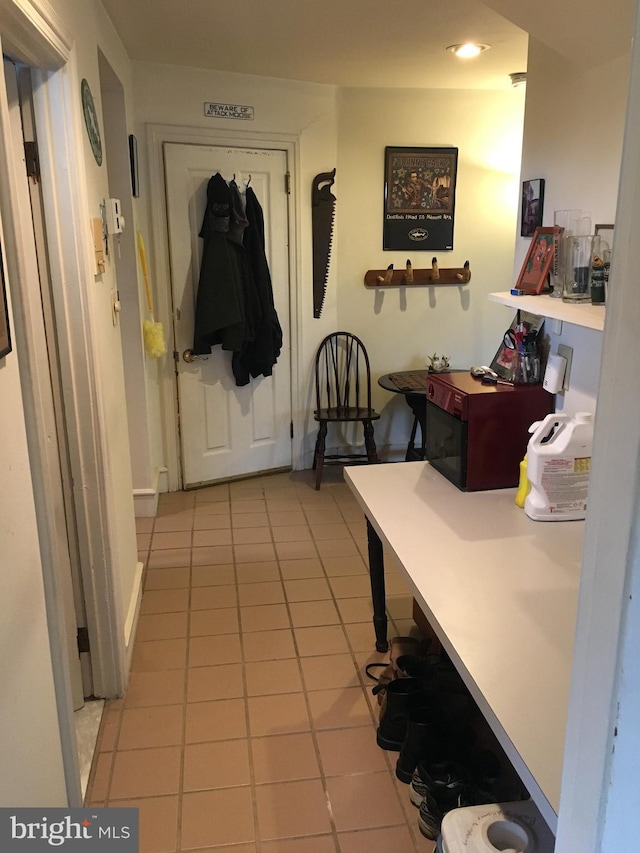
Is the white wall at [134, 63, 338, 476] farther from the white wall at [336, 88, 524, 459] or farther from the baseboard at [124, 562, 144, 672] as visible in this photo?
the baseboard at [124, 562, 144, 672]

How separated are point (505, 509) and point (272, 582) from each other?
1.38 meters

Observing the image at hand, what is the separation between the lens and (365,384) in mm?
4461

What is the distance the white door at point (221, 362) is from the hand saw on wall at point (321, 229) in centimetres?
19

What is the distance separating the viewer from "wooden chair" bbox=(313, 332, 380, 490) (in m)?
4.19

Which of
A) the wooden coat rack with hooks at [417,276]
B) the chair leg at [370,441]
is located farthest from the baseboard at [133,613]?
the wooden coat rack with hooks at [417,276]

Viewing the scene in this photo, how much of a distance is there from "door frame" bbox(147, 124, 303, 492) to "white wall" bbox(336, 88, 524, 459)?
0.32 m

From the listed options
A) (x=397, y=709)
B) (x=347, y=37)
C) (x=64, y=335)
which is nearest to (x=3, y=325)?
(x=64, y=335)

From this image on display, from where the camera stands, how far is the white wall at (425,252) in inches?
161

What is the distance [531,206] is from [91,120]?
4.88 feet

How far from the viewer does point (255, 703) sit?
7.54ft

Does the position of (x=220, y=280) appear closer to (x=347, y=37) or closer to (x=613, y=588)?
(x=347, y=37)

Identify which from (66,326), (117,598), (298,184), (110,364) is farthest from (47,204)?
(298,184)

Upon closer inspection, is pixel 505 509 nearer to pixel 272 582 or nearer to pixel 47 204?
pixel 272 582

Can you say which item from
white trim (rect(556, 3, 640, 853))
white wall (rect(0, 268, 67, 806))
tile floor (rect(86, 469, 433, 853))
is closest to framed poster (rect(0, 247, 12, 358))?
white wall (rect(0, 268, 67, 806))
